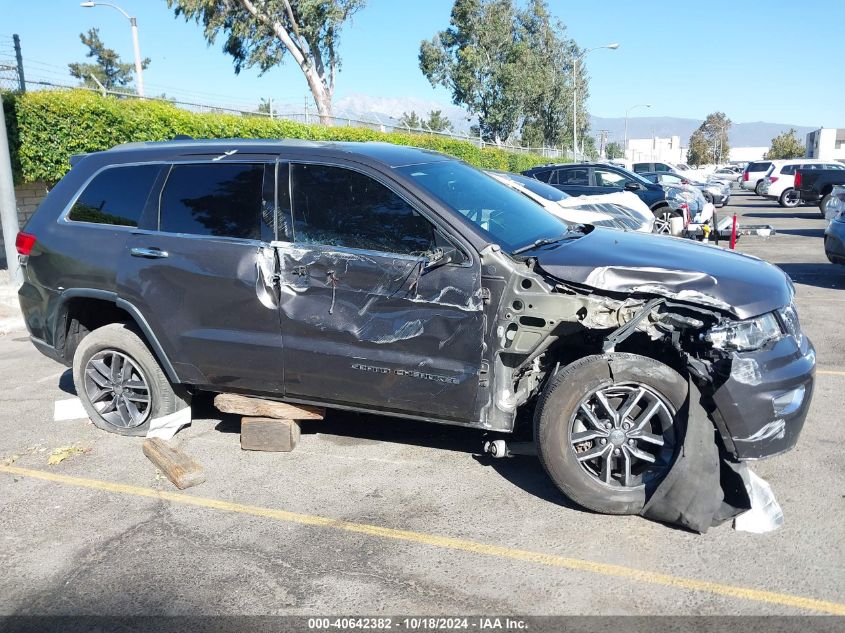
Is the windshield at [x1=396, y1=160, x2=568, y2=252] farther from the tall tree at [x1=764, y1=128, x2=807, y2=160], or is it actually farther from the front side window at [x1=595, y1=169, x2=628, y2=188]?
the tall tree at [x1=764, y1=128, x2=807, y2=160]

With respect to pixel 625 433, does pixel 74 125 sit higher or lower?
higher

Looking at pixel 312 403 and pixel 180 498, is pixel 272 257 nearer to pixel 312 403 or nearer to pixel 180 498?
pixel 312 403

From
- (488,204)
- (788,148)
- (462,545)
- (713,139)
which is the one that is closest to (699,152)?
(713,139)

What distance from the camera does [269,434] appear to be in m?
4.97

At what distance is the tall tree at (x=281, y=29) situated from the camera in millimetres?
33562

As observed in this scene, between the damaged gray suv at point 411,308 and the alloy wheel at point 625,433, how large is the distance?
1cm

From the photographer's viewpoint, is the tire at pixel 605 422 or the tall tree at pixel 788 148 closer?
the tire at pixel 605 422

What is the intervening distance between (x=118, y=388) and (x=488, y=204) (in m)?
2.97

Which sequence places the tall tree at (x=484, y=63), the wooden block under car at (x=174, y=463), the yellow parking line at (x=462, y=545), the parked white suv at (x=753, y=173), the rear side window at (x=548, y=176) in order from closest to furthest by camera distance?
the yellow parking line at (x=462, y=545)
the wooden block under car at (x=174, y=463)
the rear side window at (x=548, y=176)
the parked white suv at (x=753, y=173)
the tall tree at (x=484, y=63)

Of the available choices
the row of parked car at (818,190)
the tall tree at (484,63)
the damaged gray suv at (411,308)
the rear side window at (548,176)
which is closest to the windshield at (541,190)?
the row of parked car at (818,190)

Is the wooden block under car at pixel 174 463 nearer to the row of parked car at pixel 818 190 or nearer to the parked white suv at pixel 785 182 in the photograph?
the row of parked car at pixel 818 190

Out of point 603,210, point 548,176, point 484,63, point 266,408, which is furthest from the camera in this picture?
point 484,63

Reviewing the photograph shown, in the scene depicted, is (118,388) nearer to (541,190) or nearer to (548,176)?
(541,190)

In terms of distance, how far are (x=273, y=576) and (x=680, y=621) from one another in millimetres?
1833
